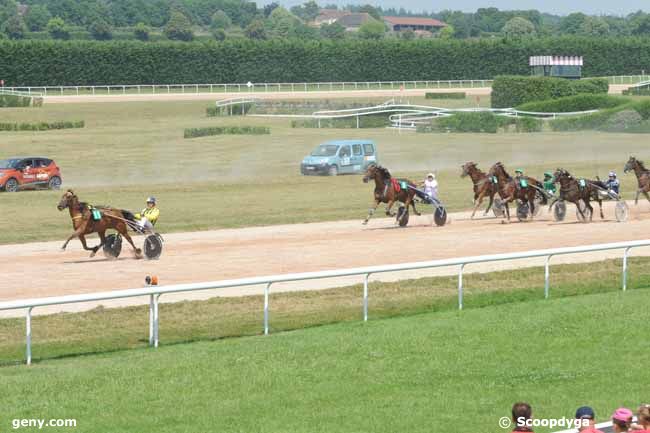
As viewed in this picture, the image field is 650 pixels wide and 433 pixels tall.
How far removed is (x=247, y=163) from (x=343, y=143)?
5.56 metres

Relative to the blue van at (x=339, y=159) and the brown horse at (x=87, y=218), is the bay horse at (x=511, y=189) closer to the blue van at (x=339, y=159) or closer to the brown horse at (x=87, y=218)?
the brown horse at (x=87, y=218)

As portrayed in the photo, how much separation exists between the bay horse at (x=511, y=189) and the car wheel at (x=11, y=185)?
16.5 meters

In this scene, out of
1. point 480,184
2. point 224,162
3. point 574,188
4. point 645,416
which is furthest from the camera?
point 224,162

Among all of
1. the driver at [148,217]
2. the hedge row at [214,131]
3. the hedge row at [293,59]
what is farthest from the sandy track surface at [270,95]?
the driver at [148,217]

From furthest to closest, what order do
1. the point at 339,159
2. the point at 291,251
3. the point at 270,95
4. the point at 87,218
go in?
the point at 270,95 < the point at 339,159 < the point at 291,251 < the point at 87,218

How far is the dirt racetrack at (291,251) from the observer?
20438mm

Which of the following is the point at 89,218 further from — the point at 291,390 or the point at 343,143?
the point at 343,143

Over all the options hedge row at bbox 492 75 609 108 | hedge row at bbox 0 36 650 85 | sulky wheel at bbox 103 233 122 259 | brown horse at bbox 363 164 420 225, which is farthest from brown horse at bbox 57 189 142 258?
hedge row at bbox 0 36 650 85

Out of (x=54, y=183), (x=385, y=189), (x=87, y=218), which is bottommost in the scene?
(x=54, y=183)

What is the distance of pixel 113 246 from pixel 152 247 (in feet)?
2.59

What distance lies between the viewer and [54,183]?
132 ft

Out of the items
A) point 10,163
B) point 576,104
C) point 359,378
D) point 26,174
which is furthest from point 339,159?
point 359,378

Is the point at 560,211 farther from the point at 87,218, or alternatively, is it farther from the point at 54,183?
the point at 54,183

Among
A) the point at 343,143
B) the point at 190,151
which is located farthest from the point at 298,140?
the point at 343,143
